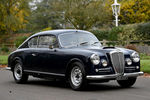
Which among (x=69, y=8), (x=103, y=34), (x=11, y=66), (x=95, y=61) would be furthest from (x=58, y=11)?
(x=95, y=61)

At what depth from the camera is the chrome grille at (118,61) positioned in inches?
414

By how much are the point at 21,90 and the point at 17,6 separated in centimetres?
4898

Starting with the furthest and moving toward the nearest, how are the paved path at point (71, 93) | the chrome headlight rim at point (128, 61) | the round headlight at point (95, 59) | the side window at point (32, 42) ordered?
the side window at point (32, 42) → the chrome headlight rim at point (128, 61) → the round headlight at point (95, 59) → the paved path at point (71, 93)

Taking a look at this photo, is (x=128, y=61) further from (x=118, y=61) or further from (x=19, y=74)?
(x=19, y=74)

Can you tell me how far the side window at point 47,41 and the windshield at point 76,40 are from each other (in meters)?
0.24

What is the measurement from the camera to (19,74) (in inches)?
526

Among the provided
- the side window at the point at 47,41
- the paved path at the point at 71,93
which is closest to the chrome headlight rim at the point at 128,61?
the paved path at the point at 71,93

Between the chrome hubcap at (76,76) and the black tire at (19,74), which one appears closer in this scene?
the chrome hubcap at (76,76)

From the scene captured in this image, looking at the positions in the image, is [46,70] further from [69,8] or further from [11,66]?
[69,8]

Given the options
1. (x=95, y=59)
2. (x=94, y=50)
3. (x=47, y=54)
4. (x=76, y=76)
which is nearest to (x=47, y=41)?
(x=47, y=54)

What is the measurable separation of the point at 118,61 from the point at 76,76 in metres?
1.23

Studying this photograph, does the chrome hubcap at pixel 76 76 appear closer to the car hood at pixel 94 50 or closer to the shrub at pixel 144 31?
the car hood at pixel 94 50

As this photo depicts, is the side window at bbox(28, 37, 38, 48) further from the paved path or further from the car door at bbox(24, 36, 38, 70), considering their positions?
the paved path

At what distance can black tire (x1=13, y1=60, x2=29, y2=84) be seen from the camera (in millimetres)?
13153
